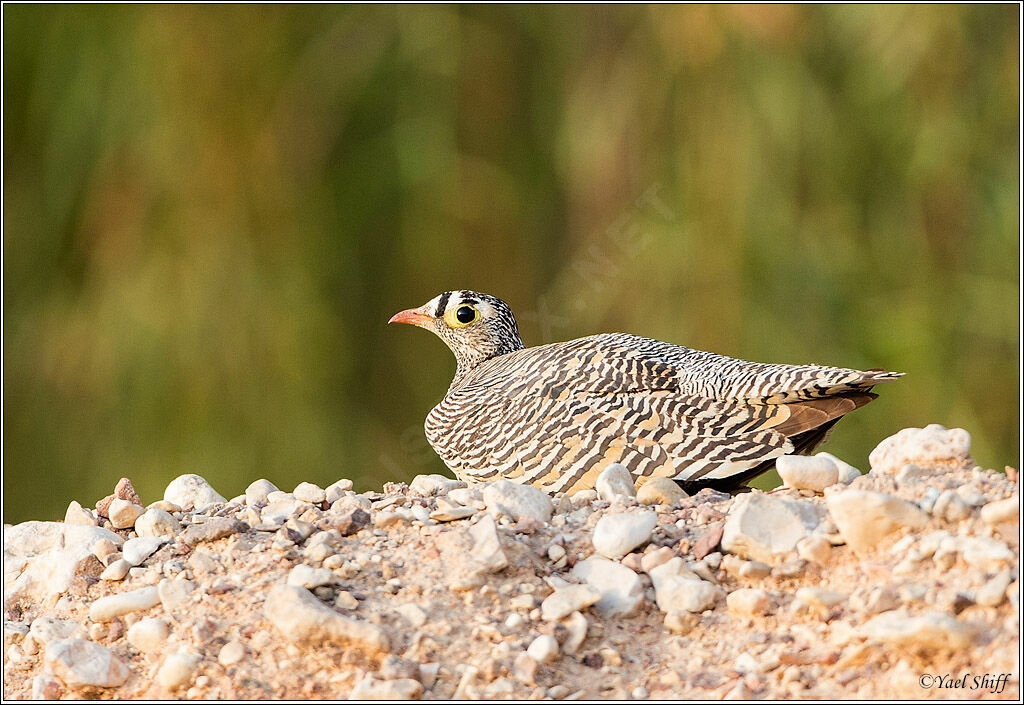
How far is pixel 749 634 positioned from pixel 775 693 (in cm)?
8

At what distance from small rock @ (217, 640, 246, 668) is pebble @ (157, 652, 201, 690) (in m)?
0.02

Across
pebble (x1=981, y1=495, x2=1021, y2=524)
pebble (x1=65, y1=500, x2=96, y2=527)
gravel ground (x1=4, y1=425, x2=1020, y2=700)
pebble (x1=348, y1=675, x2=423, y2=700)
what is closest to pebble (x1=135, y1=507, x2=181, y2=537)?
gravel ground (x1=4, y1=425, x2=1020, y2=700)

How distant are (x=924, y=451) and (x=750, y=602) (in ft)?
0.92

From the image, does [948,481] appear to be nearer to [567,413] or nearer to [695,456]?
[695,456]

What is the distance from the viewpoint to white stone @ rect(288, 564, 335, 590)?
1.06 m

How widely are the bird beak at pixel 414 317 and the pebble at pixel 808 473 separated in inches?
45.4

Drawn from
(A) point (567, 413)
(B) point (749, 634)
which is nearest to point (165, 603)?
(B) point (749, 634)

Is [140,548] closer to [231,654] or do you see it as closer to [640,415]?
[231,654]

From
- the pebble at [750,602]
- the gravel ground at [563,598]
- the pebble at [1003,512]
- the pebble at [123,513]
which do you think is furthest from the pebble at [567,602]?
the pebble at [123,513]

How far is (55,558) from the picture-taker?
124 cm

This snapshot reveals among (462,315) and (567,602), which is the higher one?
Answer: (462,315)

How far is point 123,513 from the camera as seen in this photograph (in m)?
1.33

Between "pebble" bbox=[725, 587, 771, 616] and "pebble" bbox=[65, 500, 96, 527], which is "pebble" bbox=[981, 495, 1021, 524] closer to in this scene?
"pebble" bbox=[725, 587, 771, 616]

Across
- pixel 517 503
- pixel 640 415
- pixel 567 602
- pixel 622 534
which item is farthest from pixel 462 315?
pixel 567 602
